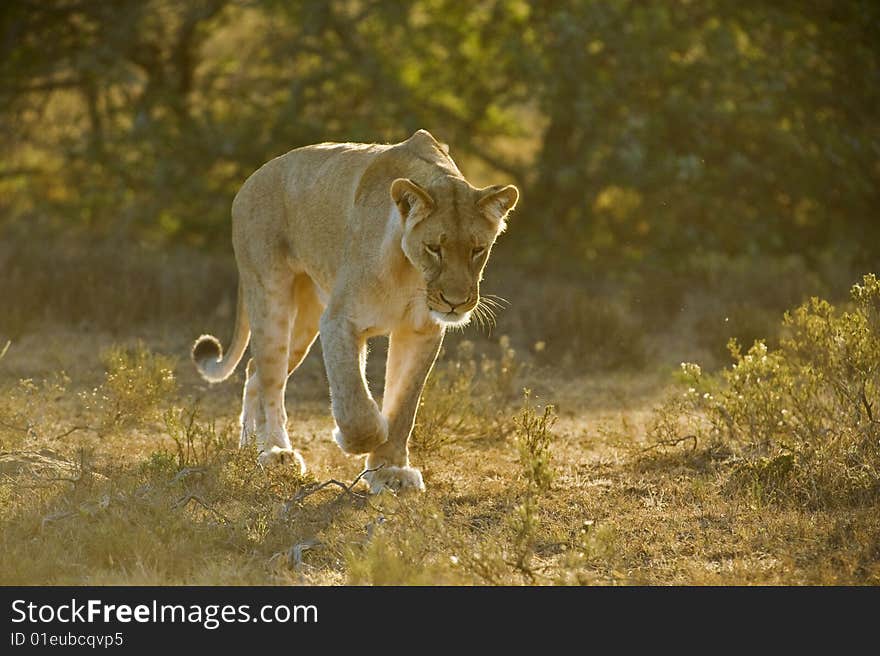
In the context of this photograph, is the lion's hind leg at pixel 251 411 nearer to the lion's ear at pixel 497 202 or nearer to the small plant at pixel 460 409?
the small plant at pixel 460 409

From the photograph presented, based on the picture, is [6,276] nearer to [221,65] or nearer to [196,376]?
[196,376]

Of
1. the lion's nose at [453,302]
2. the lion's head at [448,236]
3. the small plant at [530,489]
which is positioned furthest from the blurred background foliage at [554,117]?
the lion's nose at [453,302]

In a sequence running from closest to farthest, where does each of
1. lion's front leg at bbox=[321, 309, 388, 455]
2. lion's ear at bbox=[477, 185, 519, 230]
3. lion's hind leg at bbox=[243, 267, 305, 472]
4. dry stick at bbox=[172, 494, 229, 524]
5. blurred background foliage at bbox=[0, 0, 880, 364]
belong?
dry stick at bbox=[172, 494, 229, 524] → lion's ear at bbox=[477, 185, 519, 230] → lion's front leg at bbox=[321, 309, 388, 455] → lion's hind leg at bbox=[243, 267, 305, 472] → blurred background foliage at bbox=[0, 0, 880, 364]

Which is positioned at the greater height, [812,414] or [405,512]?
[812,414]

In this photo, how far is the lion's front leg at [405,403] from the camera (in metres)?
6.07

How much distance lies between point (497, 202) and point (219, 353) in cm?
235

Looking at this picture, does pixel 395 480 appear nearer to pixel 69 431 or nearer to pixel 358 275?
pixel 358 275

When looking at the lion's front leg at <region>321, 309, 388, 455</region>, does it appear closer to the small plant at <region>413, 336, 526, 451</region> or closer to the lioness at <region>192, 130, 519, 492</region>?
the lioness at <region>192, 130, 519, 492</region>

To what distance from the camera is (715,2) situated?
12.5 m

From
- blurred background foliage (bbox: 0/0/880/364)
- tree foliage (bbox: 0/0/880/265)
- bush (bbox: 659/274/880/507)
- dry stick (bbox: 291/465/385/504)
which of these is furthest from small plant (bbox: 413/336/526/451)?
tree foliage (bbox: 0/0/880/265)

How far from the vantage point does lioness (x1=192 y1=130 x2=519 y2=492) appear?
218 inches

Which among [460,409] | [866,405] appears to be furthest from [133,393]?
[866,405]

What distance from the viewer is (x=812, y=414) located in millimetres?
6336

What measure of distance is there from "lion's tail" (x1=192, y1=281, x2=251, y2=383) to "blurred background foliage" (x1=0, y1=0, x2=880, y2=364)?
4.83m
